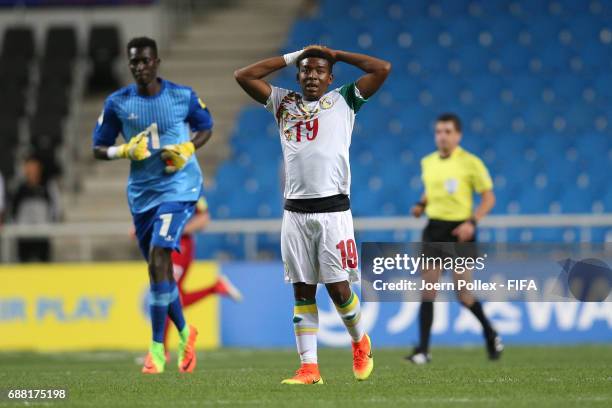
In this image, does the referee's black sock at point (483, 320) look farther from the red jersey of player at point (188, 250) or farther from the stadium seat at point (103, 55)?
the stadium seat at point (103, 55)

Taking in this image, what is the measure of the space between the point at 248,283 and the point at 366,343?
260 inches

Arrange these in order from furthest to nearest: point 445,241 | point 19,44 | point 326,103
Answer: point 19,44
point 445,241
point 326,103

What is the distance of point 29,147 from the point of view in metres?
19.1

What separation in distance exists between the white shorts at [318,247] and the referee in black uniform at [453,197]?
137 inches

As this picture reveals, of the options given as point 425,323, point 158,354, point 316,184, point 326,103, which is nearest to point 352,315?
point 316,184

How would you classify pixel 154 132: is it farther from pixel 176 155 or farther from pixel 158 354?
pixel 158 354

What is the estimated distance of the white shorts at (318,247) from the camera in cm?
766

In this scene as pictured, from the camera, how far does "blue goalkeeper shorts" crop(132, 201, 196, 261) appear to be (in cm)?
926

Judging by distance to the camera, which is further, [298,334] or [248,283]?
[248,283]

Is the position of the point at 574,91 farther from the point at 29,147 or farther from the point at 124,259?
the point at 29,147

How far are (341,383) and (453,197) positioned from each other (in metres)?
3.79

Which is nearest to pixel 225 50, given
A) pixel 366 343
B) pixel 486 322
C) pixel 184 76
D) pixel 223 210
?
pixel 184 76

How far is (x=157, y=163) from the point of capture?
9.40 metres

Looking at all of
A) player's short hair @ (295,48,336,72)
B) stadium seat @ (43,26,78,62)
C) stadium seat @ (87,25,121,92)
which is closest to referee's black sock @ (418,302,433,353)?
player's short hair @ (295,48,336,72)
